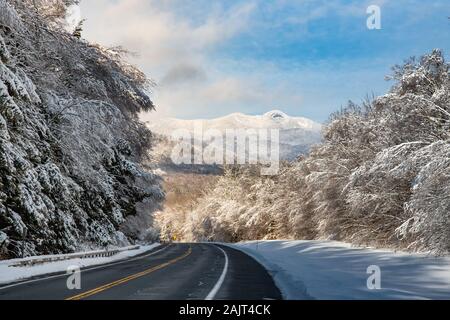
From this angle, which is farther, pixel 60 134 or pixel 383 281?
pixel 60 134

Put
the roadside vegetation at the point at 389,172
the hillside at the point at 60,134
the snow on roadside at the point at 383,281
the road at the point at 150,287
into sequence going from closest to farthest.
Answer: the snow on roadside at the point at 383,281 → the road at the point at 150,287 → the hillside at the point at 60,134 → the roadside vegetation at the point at 389,172

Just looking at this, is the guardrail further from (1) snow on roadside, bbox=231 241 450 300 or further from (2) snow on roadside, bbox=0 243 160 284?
(1) snow on roadside, bbox=231 241 450 300

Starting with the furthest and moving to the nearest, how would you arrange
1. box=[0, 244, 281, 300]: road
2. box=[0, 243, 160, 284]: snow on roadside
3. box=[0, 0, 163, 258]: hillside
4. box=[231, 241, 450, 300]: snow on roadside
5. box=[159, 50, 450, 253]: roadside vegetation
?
box=[159, 50, 450, 253]: roadside vegetation → box=[0, 0, 163, 258]: hillside → box=[0, 243, 160, 284]: snow on roadside → box=[0, 244, 281, 300]: road → box=[231, 241, 450, 300]: snow on roadside

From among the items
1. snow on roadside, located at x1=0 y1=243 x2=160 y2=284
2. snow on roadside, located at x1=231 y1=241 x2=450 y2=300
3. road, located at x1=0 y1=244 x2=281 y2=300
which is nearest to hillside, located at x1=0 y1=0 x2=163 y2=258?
snow on roadside, located at x1=0 y1=243 x2=160 y2=284

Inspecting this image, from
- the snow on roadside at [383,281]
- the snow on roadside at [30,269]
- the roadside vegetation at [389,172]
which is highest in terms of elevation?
the roadside vegetation at [389,172]

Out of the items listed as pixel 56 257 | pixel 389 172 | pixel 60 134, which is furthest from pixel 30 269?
pixel 389 172

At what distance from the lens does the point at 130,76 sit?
3188 centimetres

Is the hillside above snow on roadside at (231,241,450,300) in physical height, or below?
above

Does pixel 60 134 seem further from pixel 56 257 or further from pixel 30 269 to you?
pixel 30 269

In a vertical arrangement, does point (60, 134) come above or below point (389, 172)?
above

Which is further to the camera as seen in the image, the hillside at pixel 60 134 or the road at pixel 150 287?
the hillside at pixel 60 134

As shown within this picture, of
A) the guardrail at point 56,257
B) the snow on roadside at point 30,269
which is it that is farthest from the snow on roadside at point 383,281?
the guardrail at point 56,257

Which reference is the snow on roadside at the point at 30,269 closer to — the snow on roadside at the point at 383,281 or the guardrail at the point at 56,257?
the guardrail at the point at 56,257
